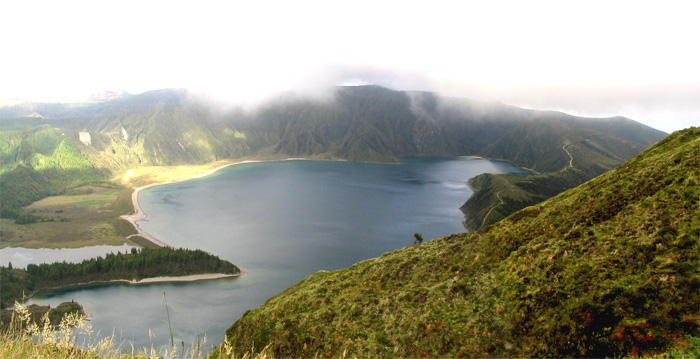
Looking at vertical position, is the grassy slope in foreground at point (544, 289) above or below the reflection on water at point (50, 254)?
above

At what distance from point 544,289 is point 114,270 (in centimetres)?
8980

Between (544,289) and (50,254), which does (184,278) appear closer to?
(50,254)

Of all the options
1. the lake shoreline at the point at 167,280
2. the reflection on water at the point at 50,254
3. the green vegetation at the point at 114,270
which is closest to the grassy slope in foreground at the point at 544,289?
the lake shoreline at the point at 167,280

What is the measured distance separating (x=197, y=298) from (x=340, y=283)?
5197 centimetres

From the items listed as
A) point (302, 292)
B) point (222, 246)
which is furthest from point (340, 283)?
point (222, 246)

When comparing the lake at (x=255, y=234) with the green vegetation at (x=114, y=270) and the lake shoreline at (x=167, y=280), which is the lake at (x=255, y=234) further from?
the green vegetation at (x=114, y=270)

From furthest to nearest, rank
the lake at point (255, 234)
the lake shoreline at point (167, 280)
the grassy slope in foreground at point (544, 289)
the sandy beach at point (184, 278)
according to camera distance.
→ 1. the sandy beach at point (184, 278)
2. the lake shoreline at point (167, 280)
3. the lake at point (255, 234)
4. the grassy slope in foreground at point (544, 289)

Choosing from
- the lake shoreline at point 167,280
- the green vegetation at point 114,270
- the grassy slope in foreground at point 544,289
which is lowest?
the lake shoreline at point 167,280

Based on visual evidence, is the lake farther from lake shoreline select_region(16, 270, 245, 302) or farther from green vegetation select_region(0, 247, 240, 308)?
green vegetation select_region(0, 247, 240, 308)

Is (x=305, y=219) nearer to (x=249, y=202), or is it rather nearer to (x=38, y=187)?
(x=249, y=202)

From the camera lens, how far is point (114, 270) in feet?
261

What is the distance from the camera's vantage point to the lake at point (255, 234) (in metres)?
62.2

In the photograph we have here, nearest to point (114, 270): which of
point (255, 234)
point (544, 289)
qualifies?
point (255, 234)

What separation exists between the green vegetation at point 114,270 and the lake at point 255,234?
11.4 ft
